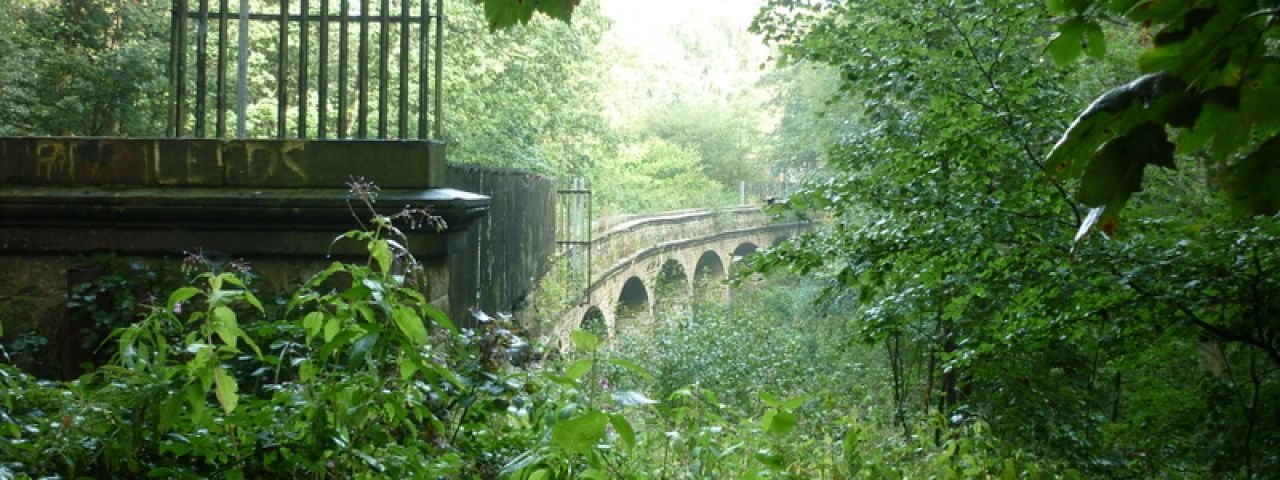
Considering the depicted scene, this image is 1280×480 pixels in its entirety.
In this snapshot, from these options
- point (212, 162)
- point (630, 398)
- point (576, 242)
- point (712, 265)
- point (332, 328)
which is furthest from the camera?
point (712, 265)

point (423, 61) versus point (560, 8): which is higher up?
point (423, 61)

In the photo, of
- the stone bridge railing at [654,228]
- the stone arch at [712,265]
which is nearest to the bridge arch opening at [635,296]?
the stone bridge railing at [654,228]

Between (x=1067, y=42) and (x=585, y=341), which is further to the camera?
(x=585, y=341)

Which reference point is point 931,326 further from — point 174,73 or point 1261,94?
point 1261,94

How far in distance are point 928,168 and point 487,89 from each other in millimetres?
15996

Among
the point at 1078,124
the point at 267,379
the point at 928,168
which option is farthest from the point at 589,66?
the point at 1078,124

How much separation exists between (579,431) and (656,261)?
20.7m

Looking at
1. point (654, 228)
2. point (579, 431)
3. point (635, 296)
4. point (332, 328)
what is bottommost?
point (635, 296)

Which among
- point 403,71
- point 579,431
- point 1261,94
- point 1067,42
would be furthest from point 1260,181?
point 403,71

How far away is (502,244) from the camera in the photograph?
6.13 meters

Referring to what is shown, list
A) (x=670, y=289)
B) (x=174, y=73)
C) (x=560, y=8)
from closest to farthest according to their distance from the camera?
(x=560, y=8) < (x=174, y=73) < (x=670, y=289)

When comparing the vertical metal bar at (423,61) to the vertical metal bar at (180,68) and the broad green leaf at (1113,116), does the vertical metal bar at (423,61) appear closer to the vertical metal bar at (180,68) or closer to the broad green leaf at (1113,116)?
the vertical metal bar at (180,68)

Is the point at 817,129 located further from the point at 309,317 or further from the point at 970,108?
the point at 309,317

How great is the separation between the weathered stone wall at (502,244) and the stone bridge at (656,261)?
60.5 inches
